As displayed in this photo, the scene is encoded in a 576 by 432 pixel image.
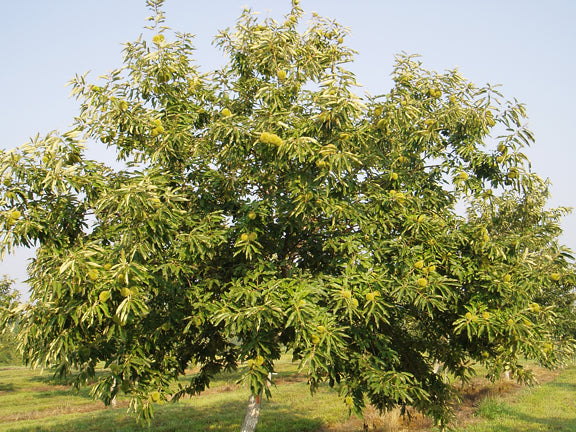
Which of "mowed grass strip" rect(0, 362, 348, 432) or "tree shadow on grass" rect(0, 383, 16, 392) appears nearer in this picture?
"mowed grass strip" rect(0, 362, 348, 432)

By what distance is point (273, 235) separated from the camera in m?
6.71

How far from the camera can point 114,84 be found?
662cm

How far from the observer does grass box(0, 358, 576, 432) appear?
526 inches

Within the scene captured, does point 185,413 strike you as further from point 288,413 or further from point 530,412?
point 530,412

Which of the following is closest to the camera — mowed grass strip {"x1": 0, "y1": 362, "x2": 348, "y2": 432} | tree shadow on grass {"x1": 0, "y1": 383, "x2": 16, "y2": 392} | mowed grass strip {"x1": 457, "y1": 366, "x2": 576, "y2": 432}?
mowed grass strip {"x1": 457, "y1": 366, "x2": 576, "y2": 432}

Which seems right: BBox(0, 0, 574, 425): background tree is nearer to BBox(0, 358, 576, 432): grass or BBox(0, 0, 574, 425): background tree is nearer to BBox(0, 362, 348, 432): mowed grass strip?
BBox(0, 358, 576, 432): grass

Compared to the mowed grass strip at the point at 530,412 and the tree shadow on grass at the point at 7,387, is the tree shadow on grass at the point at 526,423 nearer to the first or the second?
the mowed grass strip at the point at 530,412

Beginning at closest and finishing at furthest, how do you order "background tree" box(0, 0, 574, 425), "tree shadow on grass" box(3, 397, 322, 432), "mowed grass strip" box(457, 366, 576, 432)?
"background tree" box(0, 0, 574, 425) → "mowed grass strip" box(457, 366, 576, 432) → "tree shadow on grass" box(3, 397, 322, 432)

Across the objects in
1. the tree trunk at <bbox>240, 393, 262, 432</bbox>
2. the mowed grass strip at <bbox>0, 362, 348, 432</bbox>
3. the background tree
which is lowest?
the mowed grass strip at <bbox>0, 362, 348, 432</bbox>

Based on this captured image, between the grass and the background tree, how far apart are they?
510 cm

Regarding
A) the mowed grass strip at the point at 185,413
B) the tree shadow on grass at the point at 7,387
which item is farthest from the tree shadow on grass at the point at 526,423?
the tree shadow on grass at the point at 7,387

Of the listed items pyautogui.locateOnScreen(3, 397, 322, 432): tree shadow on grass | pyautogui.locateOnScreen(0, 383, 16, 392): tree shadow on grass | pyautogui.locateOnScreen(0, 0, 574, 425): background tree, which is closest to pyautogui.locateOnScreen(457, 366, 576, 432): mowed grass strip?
pyautogui.locateOnScreen(3, 397, 322, 432): tree shadow on grass

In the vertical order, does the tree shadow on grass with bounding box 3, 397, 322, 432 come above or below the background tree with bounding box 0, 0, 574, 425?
below

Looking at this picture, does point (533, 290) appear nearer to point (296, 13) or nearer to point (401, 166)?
point (401, 166)
